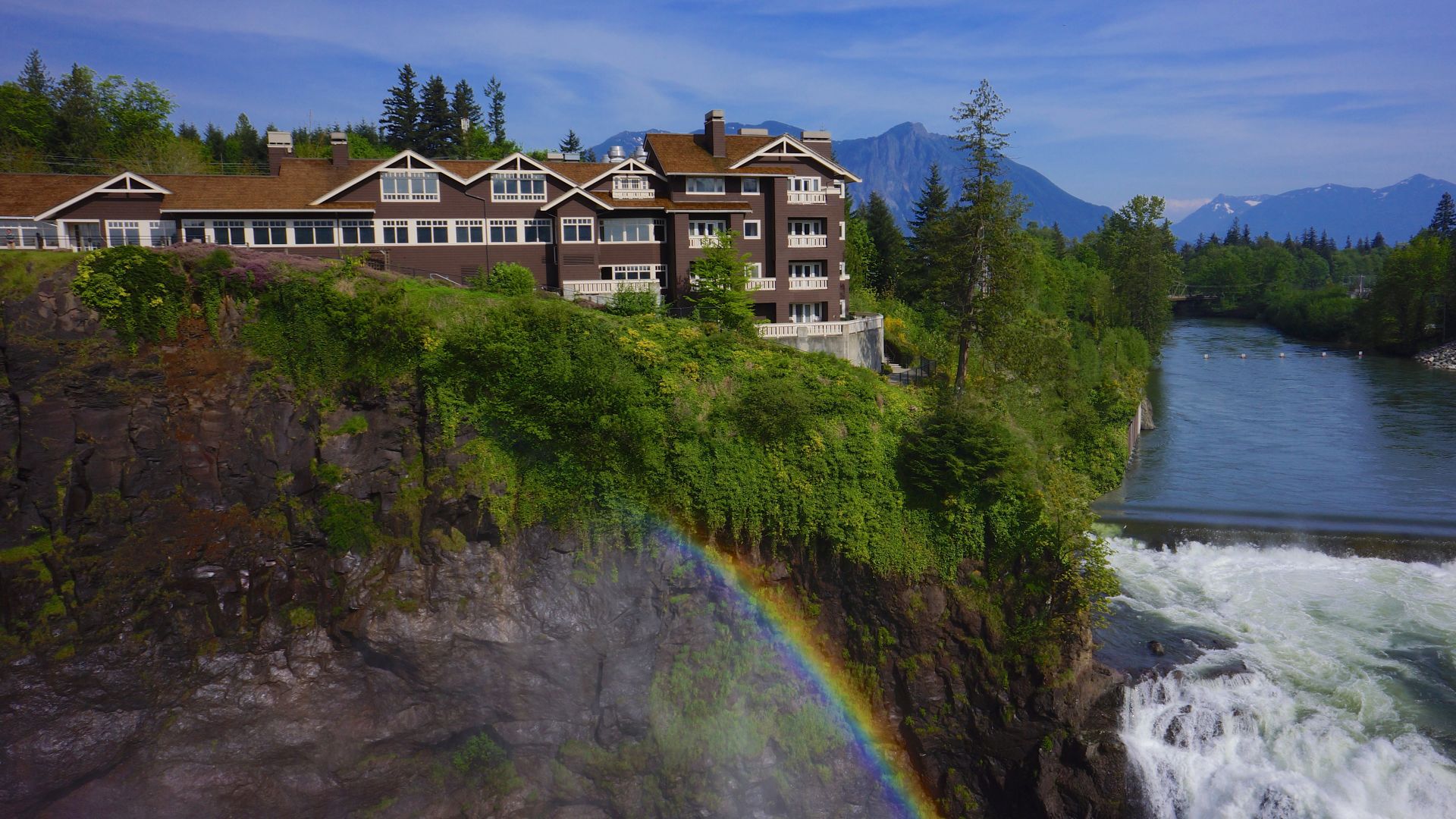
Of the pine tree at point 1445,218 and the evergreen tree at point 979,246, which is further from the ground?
the pine tree at point 1445,218

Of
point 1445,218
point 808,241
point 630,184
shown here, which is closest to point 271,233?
point 630,184

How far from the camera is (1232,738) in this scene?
24312 mm

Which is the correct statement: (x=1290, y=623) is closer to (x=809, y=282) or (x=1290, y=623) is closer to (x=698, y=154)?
(x=809, y=282)

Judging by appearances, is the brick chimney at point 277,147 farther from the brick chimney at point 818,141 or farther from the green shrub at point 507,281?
the brick chimney at point 818,141

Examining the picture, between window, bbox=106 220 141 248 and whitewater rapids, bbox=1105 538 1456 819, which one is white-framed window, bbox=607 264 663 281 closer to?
window, bbox=106 220 141 248

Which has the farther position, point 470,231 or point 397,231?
point 470,231

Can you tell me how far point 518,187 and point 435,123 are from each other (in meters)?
46.7

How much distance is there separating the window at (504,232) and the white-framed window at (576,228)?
220 cm

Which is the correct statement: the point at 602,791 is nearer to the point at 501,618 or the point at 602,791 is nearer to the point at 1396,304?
the point at 501,618

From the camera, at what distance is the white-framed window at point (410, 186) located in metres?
39.3

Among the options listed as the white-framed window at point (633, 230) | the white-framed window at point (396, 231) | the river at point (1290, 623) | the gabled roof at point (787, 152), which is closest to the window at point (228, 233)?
the white-framed window at point (396, 231)

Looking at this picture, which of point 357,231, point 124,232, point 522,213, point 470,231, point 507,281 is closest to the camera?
point 124,232

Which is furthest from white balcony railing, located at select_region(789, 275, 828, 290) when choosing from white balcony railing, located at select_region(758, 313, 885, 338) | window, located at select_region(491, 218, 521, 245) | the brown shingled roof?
window, located at select_region(491, 218, 521, 245)

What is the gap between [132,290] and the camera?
28.4m
